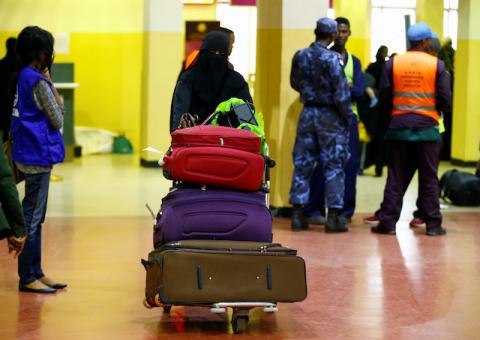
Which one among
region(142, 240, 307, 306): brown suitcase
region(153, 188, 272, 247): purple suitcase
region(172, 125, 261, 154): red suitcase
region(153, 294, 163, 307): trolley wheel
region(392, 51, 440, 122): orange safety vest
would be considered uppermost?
region(392, 51, 440, 122): orange safety vest

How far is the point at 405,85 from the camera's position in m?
9.41

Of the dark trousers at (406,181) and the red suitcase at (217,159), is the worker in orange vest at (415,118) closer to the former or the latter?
the dark trousers at (406,181)

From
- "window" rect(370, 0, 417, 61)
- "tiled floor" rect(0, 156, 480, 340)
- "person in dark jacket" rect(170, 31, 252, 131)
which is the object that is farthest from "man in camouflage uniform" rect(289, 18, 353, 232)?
"window" rect(370, 0, 417, 61)

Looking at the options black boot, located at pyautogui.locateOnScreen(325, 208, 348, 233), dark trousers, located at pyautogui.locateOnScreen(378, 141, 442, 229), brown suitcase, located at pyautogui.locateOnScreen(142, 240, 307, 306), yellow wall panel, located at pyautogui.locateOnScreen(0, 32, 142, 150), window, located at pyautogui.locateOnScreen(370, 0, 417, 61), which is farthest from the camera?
window, located at pyautogui.locateOnScreen(370, 0, 417, 61)

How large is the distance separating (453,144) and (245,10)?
7.49 meters

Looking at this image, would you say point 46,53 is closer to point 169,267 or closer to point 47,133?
point 47,133

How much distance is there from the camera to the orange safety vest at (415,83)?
9359mm

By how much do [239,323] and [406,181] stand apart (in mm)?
4194

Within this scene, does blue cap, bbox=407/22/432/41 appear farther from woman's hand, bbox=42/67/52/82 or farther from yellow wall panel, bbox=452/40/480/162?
yellow wall panel, bbox=452/40/480/162

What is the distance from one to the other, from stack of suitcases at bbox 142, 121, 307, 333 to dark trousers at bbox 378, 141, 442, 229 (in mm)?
3516

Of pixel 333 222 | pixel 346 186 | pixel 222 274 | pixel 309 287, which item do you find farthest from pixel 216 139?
pixel 346 186

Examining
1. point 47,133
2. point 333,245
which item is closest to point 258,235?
point 47,133

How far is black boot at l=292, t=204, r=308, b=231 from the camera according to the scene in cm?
982

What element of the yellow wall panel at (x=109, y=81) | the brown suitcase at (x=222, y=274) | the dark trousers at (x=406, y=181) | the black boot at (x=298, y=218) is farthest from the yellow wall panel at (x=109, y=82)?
the brown suitcase at (x=222, y=274)
